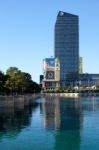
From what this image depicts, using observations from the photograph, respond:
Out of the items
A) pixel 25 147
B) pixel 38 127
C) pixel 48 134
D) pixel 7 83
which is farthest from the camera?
pixel 7 83

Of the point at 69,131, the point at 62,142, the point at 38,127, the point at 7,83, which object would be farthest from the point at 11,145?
the point at 7,83

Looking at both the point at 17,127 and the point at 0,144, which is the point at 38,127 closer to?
the point at 17,127

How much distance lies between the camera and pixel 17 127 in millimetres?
58125

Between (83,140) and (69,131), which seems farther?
(69,131)

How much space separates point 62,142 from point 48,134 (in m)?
5.80

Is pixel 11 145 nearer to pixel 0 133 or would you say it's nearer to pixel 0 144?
pixel 0 144

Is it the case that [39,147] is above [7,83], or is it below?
below

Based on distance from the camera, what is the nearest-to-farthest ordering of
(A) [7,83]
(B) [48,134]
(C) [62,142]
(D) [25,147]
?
(D) [25,147], (C) [62,142], (B) [48,134], (A) [7,83]

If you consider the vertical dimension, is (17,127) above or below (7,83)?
below

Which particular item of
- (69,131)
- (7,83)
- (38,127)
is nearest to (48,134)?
(69,131)

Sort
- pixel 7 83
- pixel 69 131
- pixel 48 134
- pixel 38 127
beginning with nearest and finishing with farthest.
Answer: pixel 48 134
pixel 69 131
pixel 38 127
pixel 7 83

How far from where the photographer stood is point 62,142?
144 feet

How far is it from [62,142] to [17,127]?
15419mm

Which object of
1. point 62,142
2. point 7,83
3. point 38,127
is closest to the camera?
point 62,142
